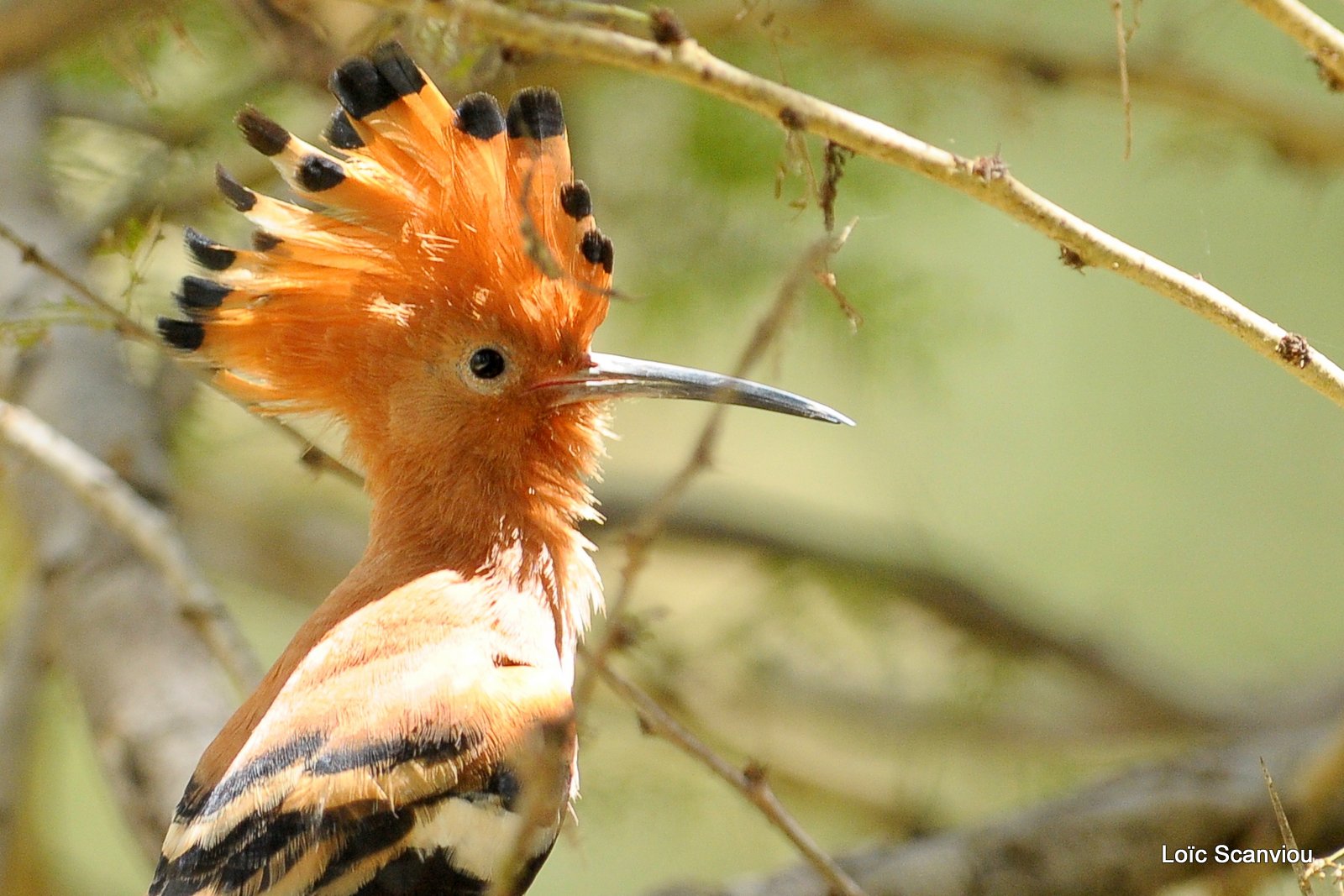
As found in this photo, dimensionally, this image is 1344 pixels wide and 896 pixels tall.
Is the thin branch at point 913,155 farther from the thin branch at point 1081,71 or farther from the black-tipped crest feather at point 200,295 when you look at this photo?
the thin branch at point 1081,71

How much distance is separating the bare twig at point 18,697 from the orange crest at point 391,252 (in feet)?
2.43

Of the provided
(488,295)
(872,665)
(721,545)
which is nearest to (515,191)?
(488,295)

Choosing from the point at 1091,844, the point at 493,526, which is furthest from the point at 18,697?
the point at 1091,844

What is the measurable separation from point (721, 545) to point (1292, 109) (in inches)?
56.7

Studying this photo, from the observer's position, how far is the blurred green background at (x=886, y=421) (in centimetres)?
246

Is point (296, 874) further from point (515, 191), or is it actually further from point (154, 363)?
point (154, 363)

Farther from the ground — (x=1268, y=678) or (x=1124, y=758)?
(x=1268, y=678)

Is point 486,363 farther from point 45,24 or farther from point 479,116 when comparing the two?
point 45,24

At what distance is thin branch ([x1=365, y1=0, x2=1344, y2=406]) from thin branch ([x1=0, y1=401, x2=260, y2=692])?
0.99 metres

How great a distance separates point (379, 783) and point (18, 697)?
115 centimetres

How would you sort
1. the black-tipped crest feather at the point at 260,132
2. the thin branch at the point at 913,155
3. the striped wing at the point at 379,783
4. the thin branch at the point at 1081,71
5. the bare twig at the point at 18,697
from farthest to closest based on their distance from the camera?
1. the thin branch at the point at 1081,71
2. the bare twig at the point at 18,697
3. the black-tipped crest feather at the point at 260,132
4. the striped wing at the point at 379,783
5. the thin branch at the point at 913,155

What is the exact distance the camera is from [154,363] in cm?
264

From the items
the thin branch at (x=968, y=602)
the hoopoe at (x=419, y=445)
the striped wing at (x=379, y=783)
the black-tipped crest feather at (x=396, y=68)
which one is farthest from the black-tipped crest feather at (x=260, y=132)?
the thin branch at (x=968, y=602)

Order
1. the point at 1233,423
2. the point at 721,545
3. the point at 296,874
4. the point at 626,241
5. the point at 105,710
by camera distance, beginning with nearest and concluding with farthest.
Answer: the point at 296,874 < the point at 105,710 < the point at 626,241 < the point at 721,545 < the point at 1233,423
